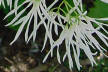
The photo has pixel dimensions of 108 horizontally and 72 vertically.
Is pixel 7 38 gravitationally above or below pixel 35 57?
above

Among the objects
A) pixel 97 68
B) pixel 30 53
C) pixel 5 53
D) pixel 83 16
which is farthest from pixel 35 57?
pixel 83 16

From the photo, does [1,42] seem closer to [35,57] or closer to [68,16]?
[35,57]

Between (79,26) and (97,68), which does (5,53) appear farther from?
(79,26)

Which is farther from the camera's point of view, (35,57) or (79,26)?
(35,57)

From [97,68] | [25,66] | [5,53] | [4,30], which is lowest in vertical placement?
[97,68]

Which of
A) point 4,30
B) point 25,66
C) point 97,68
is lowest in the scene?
point 97,68

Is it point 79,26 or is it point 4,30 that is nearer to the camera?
point 79,26

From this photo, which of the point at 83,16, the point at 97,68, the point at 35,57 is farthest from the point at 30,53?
the point at 83,16

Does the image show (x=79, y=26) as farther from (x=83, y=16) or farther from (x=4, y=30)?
(x=4, y=30)

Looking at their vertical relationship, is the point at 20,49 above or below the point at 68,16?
below
